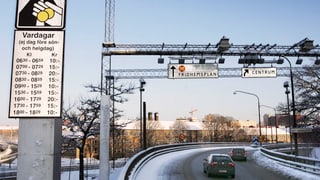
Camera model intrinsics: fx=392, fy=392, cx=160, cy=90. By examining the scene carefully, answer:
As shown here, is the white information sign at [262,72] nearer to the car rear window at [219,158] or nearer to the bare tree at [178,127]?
the car rear window at [219,158]

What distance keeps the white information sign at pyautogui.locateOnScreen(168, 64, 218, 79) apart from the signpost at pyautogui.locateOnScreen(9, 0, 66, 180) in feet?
Answer: 60.7

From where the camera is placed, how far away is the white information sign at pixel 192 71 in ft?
75.6

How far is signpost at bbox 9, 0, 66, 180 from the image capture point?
4.46 meters

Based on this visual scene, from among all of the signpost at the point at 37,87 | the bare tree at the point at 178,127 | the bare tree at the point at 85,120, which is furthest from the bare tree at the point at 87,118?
the bare tree at the point at 178,127

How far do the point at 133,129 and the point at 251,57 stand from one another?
109278 mm

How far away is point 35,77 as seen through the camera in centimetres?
453

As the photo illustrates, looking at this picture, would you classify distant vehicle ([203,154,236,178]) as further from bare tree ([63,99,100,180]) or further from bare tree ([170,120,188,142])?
bare tree ([170,120,188,142])

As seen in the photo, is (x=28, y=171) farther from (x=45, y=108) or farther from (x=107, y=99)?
(x=107, y=99)

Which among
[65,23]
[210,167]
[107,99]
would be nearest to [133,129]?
[210,167]

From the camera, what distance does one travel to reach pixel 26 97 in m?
4.48

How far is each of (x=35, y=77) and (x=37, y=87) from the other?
122 millimetres

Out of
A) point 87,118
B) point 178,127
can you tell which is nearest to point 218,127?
point 178,127

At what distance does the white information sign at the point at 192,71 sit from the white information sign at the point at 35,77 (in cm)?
1854

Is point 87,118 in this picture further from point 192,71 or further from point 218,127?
point 218,127
